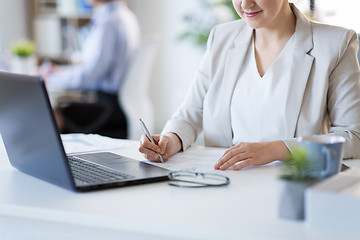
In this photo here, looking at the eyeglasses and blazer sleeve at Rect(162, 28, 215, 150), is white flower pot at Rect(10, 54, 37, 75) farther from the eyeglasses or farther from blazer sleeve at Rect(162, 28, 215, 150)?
the eyeglasses

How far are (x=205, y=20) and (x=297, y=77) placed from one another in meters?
3.68

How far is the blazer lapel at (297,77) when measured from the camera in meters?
1.60

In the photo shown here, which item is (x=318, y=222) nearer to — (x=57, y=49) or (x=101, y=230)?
(x=101, y=230)

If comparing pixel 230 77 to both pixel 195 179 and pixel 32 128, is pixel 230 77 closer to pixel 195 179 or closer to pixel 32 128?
pixel 195 179

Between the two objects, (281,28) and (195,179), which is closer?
(195,179)

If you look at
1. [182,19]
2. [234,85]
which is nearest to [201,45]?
[182,19]

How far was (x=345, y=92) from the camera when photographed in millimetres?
1560

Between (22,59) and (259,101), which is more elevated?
(259,101)

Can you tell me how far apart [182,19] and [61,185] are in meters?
4.43

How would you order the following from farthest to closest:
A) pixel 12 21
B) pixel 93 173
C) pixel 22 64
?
pixel 12 21 → pixel 22 64 → pixel 93 173

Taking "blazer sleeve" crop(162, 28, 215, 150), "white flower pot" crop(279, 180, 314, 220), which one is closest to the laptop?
"white flower pot" crop(279, 180, 314, 220)

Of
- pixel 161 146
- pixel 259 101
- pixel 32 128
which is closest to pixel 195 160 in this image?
pixel 161 146

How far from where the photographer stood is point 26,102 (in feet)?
3.53

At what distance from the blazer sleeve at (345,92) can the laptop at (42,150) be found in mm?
600
